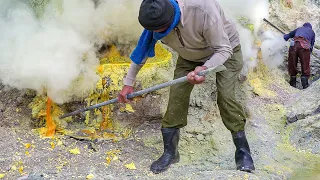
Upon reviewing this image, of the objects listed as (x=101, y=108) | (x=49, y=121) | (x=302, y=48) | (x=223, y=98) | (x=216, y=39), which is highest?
(x=216, y=39)

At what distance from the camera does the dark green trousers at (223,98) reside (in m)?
3.32

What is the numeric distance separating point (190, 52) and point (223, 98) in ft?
1.59

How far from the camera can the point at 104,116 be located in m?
4.18

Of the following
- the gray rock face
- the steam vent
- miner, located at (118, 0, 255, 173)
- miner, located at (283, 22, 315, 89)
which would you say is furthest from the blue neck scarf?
miner, located at (283, 22, 315, 89)

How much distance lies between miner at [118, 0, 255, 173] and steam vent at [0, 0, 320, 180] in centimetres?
2

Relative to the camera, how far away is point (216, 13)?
2.87 m

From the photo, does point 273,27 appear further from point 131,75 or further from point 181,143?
point 131,75

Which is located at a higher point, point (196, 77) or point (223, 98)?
point (196, 77)

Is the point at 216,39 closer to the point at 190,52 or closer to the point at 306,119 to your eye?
the point at 190,52

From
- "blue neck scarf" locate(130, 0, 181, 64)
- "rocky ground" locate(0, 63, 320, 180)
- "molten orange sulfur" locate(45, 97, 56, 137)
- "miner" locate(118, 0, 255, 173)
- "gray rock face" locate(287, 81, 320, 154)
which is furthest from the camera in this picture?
"gray rock face" locate(287, 81, 320, 154)

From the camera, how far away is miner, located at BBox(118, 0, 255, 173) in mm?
2783

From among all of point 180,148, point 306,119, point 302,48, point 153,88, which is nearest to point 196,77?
point 153,88

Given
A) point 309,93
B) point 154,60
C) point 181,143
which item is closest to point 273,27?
point 309,93

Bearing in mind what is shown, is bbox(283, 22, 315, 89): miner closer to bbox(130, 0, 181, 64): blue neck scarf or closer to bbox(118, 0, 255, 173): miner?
bbox(118, 0, 255, 173): miner
